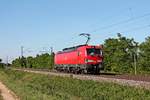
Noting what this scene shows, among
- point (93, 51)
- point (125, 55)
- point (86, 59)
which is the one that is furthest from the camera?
point (125, 55)

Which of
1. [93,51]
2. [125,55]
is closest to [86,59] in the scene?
[93,51]

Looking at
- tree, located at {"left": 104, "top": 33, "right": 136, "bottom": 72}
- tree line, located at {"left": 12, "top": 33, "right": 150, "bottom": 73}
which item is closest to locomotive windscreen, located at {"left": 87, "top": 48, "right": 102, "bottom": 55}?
tree line, located at {"left": 12, "top": 33, "right": 150, "bottom": 73}

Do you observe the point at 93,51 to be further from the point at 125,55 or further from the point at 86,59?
the point at 125,55

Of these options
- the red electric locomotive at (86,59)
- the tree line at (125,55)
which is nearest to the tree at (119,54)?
the tree line at (125,55)

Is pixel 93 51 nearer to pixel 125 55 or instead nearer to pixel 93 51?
pixel 93 51

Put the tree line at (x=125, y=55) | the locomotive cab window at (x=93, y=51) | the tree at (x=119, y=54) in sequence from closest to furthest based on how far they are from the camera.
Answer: the locomotive cab window at (x=93, y=51) < the tree line at (x=125, y=55) < the tree at (x=119, y=54)

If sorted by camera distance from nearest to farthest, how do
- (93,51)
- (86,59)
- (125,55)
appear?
(86,59) < (93,51) < (125,55)

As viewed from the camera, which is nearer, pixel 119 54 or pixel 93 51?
pixel 93 51

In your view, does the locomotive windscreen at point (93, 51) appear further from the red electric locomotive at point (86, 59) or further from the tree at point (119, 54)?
the tree at point (119, 54)

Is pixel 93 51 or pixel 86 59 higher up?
pixel 93 51

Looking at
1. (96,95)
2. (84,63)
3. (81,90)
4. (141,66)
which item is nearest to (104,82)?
(81,90)

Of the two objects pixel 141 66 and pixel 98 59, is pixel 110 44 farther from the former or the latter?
pixel 98 59

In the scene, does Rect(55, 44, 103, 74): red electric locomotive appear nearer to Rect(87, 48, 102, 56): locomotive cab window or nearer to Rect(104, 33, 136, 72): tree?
Rect(87, 48, 102, 56): locomotive cab window

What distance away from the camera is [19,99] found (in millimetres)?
29266
